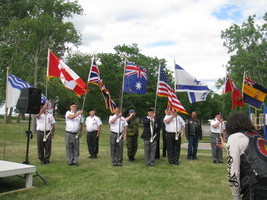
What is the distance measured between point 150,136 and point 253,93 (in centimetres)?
517

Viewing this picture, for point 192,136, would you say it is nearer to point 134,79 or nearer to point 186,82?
point 186,82

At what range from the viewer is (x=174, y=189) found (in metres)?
6.82

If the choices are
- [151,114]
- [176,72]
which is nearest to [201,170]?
[151,114]

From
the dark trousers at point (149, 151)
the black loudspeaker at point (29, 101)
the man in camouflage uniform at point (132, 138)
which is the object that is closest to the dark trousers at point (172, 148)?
the dark trousers at point (149, 151)

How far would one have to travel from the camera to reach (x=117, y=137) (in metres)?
10.0

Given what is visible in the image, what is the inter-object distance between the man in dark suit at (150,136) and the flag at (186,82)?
164 centimetres

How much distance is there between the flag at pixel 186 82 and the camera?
10953 mm

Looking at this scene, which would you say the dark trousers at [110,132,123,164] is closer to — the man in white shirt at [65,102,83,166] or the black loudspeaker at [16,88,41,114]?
the man in white shirt at [65,102,83,166]

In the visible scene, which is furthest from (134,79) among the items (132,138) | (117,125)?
(132,138)

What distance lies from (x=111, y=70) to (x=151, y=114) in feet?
114

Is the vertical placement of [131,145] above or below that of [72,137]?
below

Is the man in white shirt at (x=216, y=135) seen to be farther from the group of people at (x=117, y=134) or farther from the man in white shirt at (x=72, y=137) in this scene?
the man in white shirt at (x=72, y=137)

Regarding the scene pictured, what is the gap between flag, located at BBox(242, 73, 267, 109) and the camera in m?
12.0

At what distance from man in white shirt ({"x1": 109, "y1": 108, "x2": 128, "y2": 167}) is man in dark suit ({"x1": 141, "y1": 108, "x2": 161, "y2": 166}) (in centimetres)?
79
